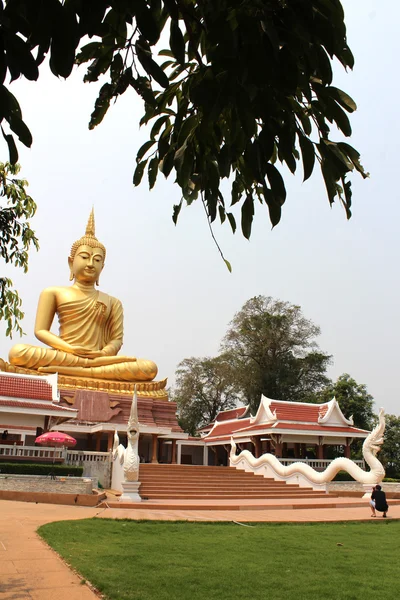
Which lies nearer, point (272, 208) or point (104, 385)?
point (272, 208)

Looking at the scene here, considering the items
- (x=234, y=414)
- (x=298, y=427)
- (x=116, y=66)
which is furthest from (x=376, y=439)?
(x=234, y=414)

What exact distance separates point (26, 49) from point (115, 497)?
14880 mm

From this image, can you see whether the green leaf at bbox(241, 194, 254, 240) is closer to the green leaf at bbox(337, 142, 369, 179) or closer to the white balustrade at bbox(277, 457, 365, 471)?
the green leaf at bbox(337, 142, 369, 179)

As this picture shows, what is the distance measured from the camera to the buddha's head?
99.1 feet

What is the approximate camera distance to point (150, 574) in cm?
540

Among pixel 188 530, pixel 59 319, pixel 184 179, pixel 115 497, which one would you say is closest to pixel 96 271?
pixel 59 319

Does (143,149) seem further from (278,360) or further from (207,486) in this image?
(278,360)

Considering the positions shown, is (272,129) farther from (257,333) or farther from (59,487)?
(257,333)

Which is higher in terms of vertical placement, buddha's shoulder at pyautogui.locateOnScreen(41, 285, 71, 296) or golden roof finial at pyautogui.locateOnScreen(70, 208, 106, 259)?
golden roof finial at pyautogui.locateOnScreen(70, 208, 106, 259)

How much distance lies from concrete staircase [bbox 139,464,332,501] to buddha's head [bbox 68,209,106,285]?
44.2 feet

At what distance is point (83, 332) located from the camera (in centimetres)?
2922

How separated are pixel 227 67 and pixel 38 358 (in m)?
25.7

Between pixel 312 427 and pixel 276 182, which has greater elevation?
pixel 276 182

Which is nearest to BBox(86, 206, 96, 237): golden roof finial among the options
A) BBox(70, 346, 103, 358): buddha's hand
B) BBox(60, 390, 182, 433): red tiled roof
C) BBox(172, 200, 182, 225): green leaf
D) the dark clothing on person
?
BBox(70, 346, 103, 358): buddha's hand
